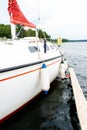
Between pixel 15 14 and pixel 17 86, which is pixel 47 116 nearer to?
pixel 17 86

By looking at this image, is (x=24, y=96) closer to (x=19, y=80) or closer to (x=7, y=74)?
(x=19, y=80)

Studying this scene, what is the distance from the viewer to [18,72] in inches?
236

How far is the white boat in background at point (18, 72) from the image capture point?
222 inches

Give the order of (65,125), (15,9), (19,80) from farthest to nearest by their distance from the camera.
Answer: (15,9), (65,125), (19,80)

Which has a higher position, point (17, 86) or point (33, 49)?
point (33, 49)

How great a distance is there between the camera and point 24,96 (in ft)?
21.7

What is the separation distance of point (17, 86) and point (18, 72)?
37 centimetres

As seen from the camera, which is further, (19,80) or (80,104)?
(80,104)

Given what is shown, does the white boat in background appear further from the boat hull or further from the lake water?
the lake water

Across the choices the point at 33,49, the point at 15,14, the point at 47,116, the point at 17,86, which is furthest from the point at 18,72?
the point at 15,14

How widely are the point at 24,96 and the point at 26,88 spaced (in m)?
0.23

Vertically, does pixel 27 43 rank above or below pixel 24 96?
above

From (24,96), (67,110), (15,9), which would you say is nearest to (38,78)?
(24,96)

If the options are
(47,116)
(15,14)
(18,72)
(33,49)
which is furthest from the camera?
(33,49)
